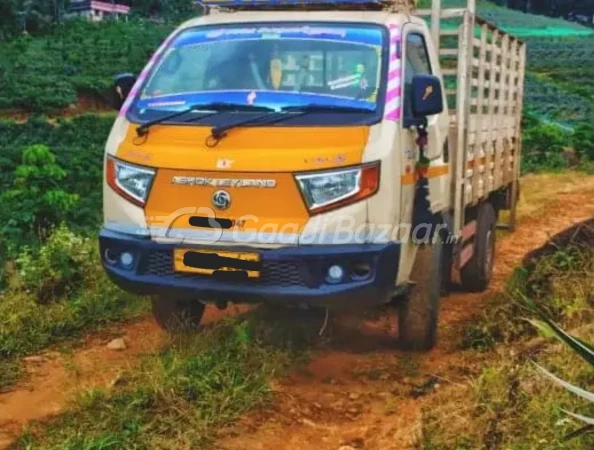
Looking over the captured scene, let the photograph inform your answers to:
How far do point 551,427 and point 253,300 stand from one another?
63.5 inches

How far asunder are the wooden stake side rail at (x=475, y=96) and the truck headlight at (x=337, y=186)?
1516 millimetres

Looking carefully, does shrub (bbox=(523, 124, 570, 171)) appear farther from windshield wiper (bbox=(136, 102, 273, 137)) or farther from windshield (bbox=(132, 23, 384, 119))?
windshield wiper (bbox=(136, 102, 273, 137))

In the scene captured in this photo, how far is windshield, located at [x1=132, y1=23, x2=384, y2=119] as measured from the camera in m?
4.74

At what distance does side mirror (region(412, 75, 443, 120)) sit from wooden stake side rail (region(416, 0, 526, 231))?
3.61 ft

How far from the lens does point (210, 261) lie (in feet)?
14.7

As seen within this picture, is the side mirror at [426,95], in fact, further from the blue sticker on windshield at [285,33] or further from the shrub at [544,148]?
the shrub at [544,148]

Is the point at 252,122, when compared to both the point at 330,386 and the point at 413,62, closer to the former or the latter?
the point at 413,62

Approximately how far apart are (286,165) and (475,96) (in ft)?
7.88

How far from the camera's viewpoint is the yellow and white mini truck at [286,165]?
4367 millimetres

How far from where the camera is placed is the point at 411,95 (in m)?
4.76

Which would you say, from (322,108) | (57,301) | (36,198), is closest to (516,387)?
(322,108)

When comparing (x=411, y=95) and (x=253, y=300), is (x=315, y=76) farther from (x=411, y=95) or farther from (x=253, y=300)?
(x=253, y=300)

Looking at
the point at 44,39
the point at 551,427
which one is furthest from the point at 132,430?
the point at 44,39

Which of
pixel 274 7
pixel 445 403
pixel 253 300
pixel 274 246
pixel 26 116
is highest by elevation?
pixel 274 7
